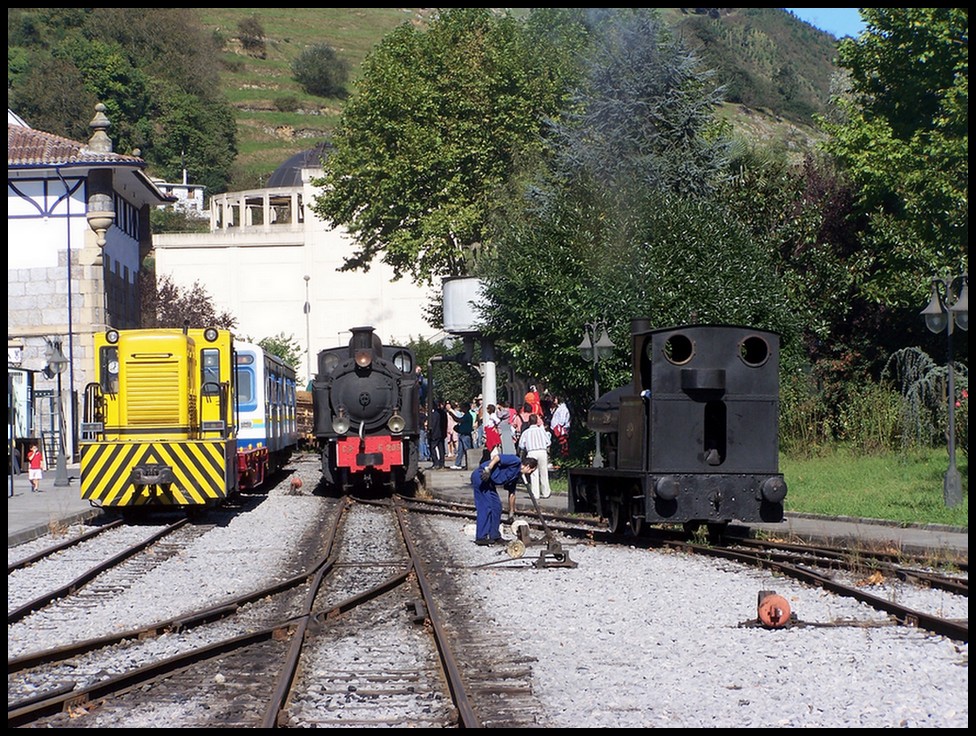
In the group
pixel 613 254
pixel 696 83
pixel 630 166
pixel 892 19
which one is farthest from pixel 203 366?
pixel 892 19

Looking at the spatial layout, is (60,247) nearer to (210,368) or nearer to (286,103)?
(210,368)

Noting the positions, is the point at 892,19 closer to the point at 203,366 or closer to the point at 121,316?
the point at 203,366

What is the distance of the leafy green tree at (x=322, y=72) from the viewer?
162000 mm

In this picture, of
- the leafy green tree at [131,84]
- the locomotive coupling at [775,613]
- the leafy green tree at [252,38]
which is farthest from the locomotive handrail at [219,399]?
the leafy green tree at [252,38]

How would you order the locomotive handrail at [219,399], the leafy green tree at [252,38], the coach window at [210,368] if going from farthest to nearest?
the leafy green tree at [252,38], the coach window at [210,368], the locomotive handrail at [219,399]

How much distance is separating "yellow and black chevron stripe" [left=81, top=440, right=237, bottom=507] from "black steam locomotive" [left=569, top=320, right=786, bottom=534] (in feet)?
26.3

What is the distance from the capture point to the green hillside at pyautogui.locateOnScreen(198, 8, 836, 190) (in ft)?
421

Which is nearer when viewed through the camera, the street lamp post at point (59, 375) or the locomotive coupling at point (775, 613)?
the locomotive coupling at point (775, 613)

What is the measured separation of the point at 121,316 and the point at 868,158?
25654 millimetres

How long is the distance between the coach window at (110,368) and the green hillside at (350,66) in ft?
283

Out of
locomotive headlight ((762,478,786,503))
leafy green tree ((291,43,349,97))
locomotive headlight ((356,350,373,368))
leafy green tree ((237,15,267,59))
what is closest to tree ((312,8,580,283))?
locomotive headlight ((356,350,373,368))

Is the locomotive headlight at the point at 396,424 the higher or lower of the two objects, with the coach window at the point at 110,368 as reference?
lower

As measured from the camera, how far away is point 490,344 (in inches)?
1512

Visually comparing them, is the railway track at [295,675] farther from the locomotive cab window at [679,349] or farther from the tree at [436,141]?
the tree at [436,141]
